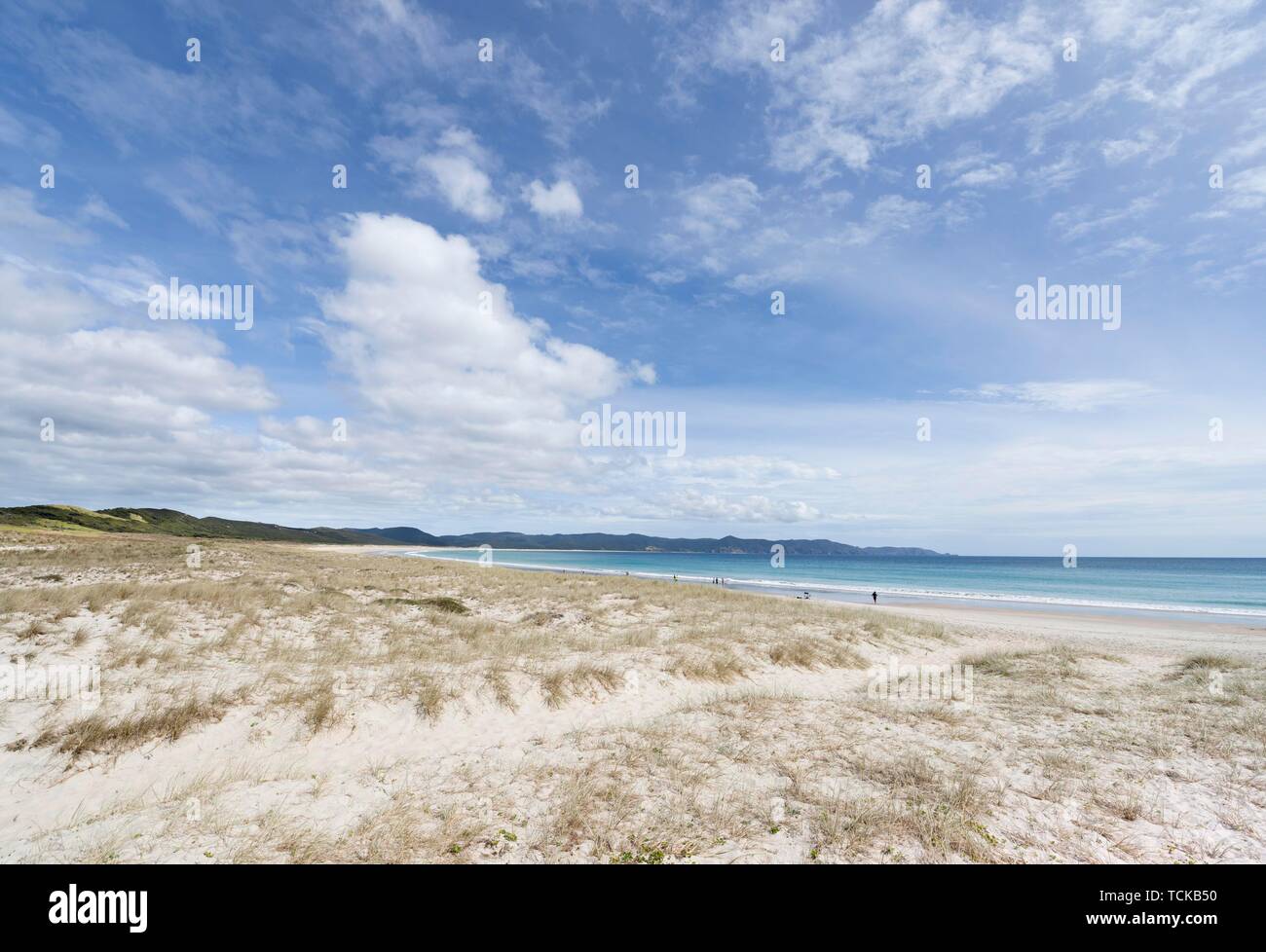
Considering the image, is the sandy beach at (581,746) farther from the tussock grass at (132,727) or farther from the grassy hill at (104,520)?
the grassy hill at (104,520)

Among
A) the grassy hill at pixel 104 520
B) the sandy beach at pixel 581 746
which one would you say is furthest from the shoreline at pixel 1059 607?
the grassy hill at pixel 104 520

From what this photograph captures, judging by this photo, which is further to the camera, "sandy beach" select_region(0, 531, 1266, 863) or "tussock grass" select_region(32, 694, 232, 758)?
"tussock grass" select_region(32, 694, 232, 758)

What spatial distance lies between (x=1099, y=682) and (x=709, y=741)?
1289cm

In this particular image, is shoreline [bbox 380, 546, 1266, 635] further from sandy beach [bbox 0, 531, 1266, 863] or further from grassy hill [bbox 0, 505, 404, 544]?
grassy hill [bbox 0, 505, 404, 544]

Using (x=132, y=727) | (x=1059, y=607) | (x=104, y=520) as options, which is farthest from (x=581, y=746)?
(x=104, y=520)

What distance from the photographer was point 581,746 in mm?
9328

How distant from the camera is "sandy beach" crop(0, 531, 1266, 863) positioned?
20.0 ft

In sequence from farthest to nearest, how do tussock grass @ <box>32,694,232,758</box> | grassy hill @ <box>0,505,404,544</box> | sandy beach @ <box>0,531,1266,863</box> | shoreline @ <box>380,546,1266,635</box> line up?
grassy hill @ <box>0,505,404,544</box> → shoreline @ <box>380,546,1266,635</box> → tussock grass @ <box>32,694,232,758</box> → sandy beach @ <box>0,531,1266,863</box>

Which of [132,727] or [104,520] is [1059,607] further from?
[104,520]

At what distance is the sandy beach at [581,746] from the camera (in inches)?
240

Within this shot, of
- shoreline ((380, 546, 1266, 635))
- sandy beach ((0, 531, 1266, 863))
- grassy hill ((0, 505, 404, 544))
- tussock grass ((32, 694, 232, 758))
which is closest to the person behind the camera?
sandy beach ((0, 531, 1266, 863))

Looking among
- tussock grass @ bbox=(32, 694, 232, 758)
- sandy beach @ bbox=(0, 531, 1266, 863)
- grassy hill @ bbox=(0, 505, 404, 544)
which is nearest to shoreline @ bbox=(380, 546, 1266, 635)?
sandy beach @ bbox=(0, 531, 1266, 863)

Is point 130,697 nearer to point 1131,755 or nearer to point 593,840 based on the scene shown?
point 593,840

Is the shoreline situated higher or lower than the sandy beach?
lower
